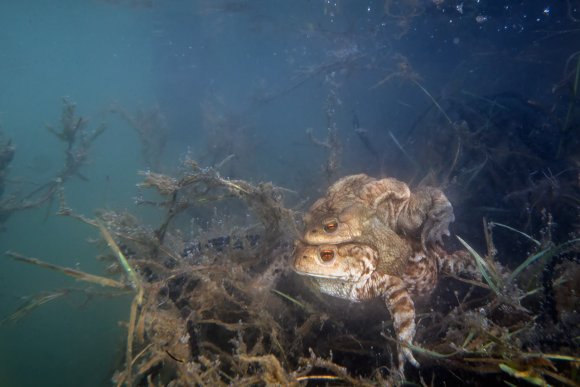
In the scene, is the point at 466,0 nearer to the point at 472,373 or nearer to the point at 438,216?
the point at 438,216

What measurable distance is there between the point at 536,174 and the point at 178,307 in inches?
246

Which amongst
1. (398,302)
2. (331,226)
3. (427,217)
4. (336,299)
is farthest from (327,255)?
(427,217)

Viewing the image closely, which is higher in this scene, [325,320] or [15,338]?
[325,320]

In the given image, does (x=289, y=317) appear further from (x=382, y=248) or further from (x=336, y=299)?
(x=382, y=248)

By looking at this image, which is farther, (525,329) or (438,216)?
(438,216)

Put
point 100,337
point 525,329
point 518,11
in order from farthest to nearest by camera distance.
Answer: point 518,11, point 100,337, point 525,329

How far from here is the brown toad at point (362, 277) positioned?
2.24 metres

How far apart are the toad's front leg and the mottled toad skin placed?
236mm

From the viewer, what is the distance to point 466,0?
570 inches

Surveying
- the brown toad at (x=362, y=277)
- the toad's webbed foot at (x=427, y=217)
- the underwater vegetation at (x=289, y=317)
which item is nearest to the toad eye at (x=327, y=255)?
the brown toad at (x=362, y=277)

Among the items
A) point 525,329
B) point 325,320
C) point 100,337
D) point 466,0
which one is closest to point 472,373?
point 525,329

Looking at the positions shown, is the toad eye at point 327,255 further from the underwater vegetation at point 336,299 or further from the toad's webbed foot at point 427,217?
the toad's webbed foot at point 427,217

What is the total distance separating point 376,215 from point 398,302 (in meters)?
0.69

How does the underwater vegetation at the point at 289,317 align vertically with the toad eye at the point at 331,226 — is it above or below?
below
